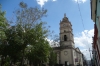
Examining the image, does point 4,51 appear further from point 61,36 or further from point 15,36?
point 61,36

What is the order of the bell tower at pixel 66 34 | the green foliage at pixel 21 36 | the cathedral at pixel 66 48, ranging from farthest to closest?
the bell tower at pixel 66 34 < the cathedral at pixel 66 48 < the green foliage at pixel 21 36

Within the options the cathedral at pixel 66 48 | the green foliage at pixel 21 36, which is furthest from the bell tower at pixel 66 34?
the green foliage at pixel 21 36

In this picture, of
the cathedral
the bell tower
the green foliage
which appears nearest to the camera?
the green foliage

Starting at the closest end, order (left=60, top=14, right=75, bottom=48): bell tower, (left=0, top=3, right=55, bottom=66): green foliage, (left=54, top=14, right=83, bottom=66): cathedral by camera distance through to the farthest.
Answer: (left=0, top=3, right=55, bottom=66): green foliage → (left=54, top=14, right=83, bottom=66): cathedral → (left=60, top=14, right=75, bottom=48): bell tower

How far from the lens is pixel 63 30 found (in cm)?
4441

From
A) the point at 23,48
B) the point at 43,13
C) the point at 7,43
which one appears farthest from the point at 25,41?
the point at 43,13

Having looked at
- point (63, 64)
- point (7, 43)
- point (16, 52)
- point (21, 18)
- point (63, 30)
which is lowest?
point (63, 64)

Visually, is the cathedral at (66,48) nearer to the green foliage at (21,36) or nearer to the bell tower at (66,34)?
the bell tower at (66,34)

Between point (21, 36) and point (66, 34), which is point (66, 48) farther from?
point (21, 36)

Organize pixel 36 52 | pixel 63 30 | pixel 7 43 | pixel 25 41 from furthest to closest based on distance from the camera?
pixel 63 30
pixel 36 52
pixel 7 43
pixel 25 41

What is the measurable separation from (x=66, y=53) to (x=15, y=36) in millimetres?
24325

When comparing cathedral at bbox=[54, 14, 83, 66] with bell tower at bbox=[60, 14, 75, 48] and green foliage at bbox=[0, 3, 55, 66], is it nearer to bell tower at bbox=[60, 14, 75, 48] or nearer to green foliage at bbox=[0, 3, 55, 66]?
bell tower at bbox=[60, 14, 75, 48]

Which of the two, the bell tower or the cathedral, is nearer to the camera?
the cathedral

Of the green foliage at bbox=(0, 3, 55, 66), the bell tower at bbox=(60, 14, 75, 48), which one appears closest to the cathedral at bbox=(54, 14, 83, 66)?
the bell tower at bbox=(60, 14, 75, 48)
